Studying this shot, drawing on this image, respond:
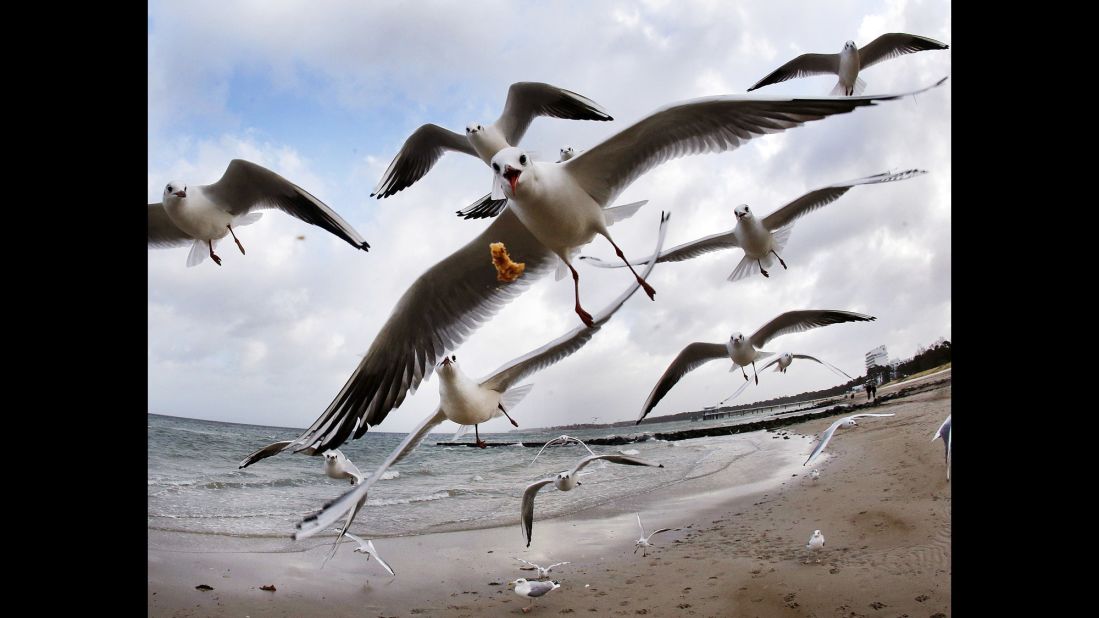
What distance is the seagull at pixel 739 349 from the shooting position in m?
2.46

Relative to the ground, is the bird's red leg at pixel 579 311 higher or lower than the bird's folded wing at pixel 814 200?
lower

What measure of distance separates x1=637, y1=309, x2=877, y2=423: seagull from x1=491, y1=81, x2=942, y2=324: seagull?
83 cm

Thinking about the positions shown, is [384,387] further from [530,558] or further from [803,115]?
[530,558]

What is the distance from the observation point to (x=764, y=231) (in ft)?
7.32

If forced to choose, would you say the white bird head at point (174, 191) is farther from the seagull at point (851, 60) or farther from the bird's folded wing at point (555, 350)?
the seagull at point (851, 60)

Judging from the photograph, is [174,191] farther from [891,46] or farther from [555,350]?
[891,46]

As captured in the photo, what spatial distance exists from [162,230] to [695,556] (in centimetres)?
236

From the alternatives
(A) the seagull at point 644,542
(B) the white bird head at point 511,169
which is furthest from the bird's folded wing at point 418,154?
(A) the seagull at point 644,542

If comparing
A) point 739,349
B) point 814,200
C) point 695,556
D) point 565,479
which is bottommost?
point 695,556

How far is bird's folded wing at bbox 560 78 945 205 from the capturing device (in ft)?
4.59

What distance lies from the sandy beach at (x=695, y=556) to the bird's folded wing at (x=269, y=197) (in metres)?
1.43

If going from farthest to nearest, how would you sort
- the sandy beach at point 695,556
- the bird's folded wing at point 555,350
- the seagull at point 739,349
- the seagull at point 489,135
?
1. the sandy beach at point 695,556
2. the seagull at point 739,349
3. the seagull at point 489,135
4. the bird's folded wing at point 555,350

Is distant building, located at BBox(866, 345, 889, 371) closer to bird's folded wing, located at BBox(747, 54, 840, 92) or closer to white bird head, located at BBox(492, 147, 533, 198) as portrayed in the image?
bird's folded wing, located at BBox(747, 54, 840, 92)

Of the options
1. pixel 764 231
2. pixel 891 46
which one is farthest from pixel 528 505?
pixel 891 46
